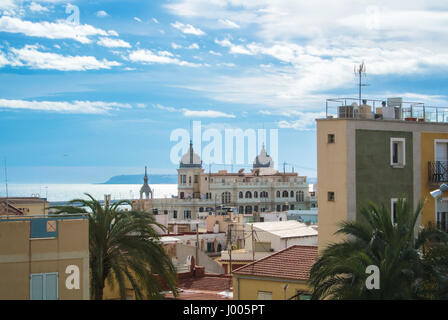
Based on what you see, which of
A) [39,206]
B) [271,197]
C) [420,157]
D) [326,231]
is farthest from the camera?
[271,197]

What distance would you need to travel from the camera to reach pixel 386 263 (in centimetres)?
1772

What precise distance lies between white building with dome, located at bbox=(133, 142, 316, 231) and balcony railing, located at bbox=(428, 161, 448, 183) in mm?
104637

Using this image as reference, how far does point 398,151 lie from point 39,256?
14295 mm

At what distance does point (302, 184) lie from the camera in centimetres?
14662

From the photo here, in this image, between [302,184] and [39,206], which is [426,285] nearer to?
[39,206]

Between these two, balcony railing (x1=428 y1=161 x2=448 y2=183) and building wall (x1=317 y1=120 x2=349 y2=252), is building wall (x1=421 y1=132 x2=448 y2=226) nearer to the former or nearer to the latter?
balcony railing (x1=428 y1=161 x2=448 y2=183)

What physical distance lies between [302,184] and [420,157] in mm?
119673

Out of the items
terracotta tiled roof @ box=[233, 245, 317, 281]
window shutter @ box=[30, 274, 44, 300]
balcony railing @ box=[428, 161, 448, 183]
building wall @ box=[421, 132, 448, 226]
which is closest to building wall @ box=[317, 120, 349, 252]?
terracotta tiled roof @ box=[233, 245, 317, 281]

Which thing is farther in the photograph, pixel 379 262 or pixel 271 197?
pixel 271 197

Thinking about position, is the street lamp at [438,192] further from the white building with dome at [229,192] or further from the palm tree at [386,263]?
the white building with dome at [229,192]

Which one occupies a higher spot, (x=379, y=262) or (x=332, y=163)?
(x=332, y=163)

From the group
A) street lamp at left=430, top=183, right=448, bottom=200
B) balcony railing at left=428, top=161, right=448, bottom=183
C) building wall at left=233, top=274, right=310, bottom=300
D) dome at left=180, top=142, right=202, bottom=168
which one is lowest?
building wall at left=233, top=274, right=310, bottom=300

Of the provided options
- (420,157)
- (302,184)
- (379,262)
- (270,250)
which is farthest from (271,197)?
(379,262)

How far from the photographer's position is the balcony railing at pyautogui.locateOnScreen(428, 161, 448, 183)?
90.0 feet
